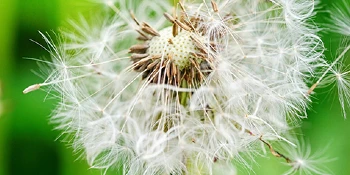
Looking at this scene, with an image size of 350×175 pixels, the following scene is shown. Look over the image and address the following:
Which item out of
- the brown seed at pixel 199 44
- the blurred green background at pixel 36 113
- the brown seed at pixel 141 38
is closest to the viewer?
the brown seed at pixel 199 44

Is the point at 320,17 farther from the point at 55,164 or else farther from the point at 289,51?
the point at 55,164

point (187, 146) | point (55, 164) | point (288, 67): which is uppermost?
point (288, 67)

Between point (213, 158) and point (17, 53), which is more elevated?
point (17, 53)

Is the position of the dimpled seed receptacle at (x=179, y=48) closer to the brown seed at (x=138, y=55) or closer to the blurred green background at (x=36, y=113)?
the brown seed at (x=138, y=55)

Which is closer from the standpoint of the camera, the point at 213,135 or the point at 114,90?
the point at 213,135

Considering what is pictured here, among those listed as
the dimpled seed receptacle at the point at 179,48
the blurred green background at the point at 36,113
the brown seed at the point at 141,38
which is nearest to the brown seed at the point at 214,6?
the dimpled seed receptacle at the point at 179,48

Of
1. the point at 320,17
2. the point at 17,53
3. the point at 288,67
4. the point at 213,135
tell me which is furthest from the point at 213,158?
the point at 17,53

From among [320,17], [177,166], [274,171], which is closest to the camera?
[177,166]

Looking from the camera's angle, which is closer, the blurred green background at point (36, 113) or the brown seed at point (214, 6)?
the brown seed at point (214, 6)

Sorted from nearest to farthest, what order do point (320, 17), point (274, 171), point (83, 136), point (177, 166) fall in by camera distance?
point (177, 166) < point (83, 136) < point (274, 171) < point (320, 17)
